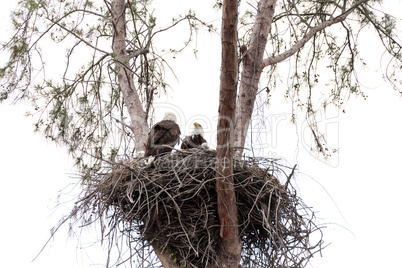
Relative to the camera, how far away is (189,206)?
4.52 m

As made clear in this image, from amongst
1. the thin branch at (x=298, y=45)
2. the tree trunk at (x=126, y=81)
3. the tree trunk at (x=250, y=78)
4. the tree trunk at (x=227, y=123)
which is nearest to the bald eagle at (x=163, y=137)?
the tree trunk at (x=126, y=81)

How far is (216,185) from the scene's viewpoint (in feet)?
14.4

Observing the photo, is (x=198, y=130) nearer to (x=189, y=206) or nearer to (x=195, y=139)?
(x=195, y=139)

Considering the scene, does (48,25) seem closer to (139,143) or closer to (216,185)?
(139,143)

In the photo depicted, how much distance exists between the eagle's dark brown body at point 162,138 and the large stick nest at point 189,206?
10.9 inches

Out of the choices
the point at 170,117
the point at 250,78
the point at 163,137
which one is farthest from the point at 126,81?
the point at 250,78

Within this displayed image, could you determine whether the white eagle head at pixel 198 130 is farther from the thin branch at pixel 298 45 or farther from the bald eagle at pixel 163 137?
the thin branch at pixel 298 45

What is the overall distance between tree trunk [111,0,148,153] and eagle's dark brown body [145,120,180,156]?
305 mm

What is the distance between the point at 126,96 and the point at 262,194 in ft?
7.18

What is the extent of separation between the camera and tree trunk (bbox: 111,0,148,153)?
5.66 meters

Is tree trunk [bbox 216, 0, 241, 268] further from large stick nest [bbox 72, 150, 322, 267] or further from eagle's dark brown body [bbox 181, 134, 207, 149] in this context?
eagle's dark brown body [bbox 181, 134, 207, 149]

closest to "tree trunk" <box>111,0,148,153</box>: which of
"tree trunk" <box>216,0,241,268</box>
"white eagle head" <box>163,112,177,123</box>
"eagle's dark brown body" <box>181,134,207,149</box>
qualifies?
"white eagle head" <box>163,112,177,123</box>

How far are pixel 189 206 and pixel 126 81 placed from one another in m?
2.03

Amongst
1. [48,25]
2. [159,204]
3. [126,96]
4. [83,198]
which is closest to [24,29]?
[48,25]
